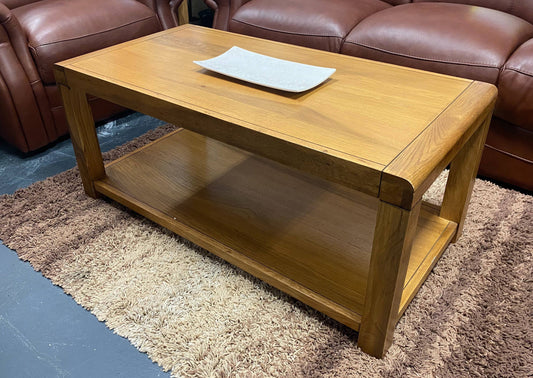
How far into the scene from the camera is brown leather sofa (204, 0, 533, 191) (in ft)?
4.54

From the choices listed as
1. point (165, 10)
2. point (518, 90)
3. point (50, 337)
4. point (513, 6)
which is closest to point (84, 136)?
point (50, 337)

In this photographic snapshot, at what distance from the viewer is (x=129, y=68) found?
121 centimetres

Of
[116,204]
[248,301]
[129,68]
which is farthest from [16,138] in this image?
[248,301]

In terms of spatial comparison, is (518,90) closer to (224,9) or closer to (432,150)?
(432,150)

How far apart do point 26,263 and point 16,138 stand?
0.58 meters

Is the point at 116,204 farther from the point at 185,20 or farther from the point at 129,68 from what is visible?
the point at 185,20

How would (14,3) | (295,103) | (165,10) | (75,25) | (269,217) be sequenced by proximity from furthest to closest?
(165,10)
(14,3)
(75,25)
(269,217)
(295,103)

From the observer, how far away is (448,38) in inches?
58.1

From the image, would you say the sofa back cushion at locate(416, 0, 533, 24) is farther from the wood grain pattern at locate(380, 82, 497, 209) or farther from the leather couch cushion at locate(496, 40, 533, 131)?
the wood grain pattern at locate(380, 82, 497, 209)

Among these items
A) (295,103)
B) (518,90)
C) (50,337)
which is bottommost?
(50,337)

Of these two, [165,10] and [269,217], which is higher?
[165,10]

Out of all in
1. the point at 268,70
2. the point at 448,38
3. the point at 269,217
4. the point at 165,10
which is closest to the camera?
the point at 268,70

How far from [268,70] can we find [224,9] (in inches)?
37.4

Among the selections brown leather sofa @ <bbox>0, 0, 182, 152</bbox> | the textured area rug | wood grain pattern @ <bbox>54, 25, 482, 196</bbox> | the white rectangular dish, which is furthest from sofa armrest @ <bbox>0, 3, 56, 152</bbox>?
the white rectangular dish
